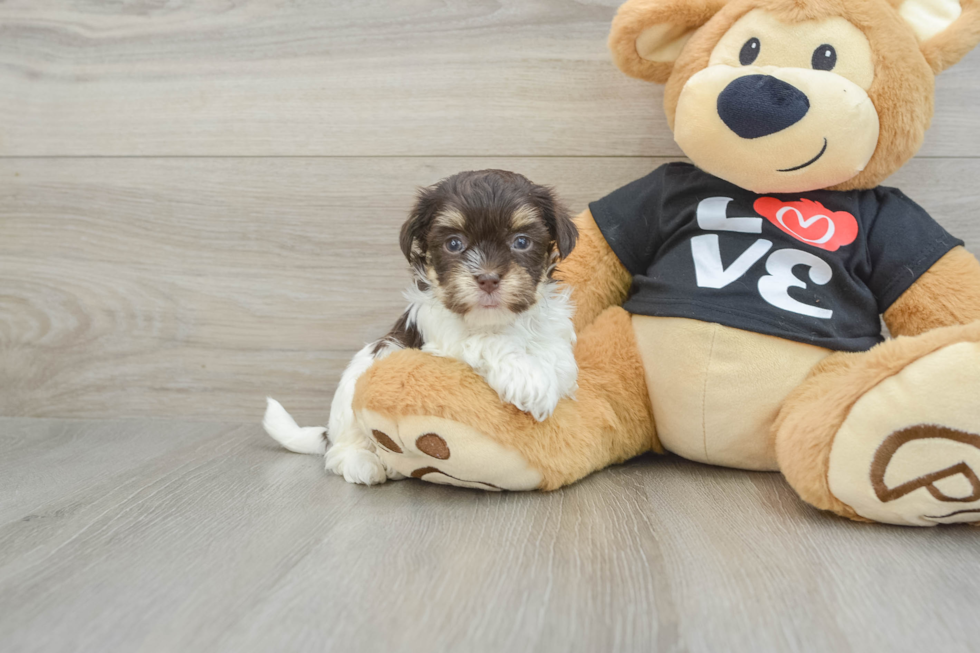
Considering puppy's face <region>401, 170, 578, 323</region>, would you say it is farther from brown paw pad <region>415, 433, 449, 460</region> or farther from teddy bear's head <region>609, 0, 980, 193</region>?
teddy bear's head <region>609, 0, 980, 193</region>

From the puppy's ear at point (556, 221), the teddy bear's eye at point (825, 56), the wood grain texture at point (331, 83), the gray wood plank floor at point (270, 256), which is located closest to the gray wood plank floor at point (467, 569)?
the gray wood plank floor at point (270, 256)

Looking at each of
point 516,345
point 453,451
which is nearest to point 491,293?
point 516,345

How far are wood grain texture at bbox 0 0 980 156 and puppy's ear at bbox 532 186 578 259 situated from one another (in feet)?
1.59

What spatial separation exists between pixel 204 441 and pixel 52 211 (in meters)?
0.82

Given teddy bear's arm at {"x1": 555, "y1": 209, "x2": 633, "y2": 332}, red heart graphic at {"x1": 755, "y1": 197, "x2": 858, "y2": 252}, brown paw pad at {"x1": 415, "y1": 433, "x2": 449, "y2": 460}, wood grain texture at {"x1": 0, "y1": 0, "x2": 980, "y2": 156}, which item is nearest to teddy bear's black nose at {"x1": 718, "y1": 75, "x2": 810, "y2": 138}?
red heart graphic at {"x1": 755, "y1": 197, "x2": 858, "y2": 252}

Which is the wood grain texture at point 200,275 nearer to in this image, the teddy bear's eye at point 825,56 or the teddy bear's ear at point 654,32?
the teddy bear's ear at point 654,32

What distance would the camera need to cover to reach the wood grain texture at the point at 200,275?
1824 mm

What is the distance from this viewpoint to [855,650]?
0.76 m

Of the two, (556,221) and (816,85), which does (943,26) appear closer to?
(816,85)

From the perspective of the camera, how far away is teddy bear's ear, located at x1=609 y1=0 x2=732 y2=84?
1.33 m

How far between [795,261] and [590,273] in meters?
0.41

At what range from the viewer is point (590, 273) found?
1492 mm

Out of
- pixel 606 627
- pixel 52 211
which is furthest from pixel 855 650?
pixel 52 211

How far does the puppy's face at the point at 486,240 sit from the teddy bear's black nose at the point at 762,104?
37cm
